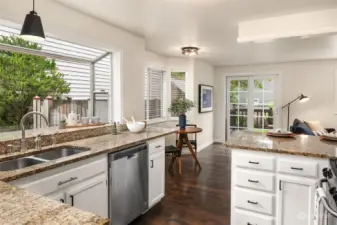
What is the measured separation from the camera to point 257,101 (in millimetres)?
6758

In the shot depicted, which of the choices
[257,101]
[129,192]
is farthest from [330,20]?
[257,101]

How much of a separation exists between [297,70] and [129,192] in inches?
220

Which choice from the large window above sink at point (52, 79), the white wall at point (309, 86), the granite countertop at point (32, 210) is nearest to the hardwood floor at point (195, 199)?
the large window above sink at point (52, 79)

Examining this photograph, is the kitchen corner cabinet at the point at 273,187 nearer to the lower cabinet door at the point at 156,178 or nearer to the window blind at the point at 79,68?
the lower cabinet door at the point at 156,178

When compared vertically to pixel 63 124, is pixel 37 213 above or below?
below

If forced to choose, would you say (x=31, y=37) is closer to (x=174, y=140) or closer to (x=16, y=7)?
(x=16, y=7)

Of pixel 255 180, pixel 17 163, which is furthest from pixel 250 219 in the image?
pixel 17 163

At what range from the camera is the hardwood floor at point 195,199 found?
270 centimetres

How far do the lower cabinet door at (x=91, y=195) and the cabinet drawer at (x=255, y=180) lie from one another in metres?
1.22

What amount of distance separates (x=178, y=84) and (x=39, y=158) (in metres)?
4.19

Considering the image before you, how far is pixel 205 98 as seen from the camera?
21.3 feet

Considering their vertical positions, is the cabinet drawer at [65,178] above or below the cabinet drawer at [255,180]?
above

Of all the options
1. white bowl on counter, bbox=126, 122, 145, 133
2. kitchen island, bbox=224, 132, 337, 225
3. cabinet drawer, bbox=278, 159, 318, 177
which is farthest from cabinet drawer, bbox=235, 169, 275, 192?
white bowl on counter, bbox=126, 122, 145, 133

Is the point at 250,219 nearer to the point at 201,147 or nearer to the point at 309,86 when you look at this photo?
the point at 201,147
